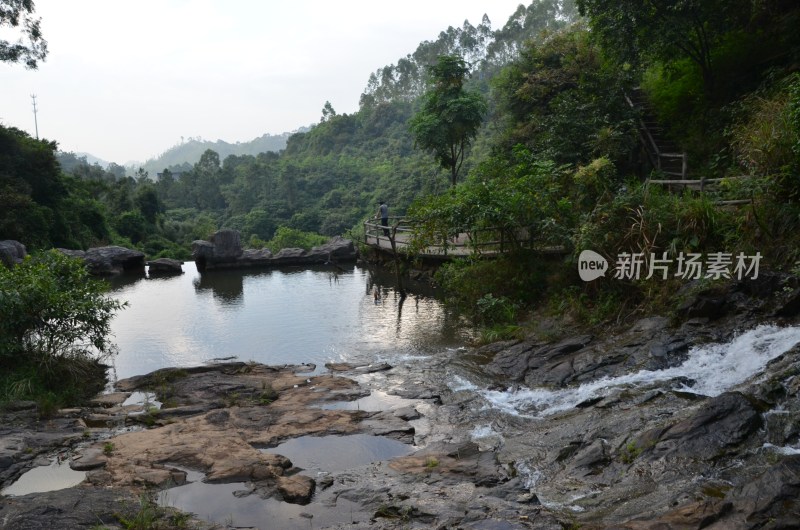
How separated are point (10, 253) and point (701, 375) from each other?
1995 centimetres

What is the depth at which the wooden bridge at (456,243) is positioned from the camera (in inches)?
561

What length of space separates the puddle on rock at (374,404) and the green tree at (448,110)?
16.0 meters

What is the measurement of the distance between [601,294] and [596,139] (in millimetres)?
6822

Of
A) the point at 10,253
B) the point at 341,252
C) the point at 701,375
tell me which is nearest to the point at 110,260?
the point at 10,253

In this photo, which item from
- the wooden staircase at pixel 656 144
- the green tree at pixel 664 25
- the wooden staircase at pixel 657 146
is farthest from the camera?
the wooden staircase at pixel 656 144

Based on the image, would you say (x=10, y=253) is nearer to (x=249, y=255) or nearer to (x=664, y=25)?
(x=249, y=255)

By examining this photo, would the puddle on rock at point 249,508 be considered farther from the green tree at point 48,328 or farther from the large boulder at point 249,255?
the large boulder at point 249,255

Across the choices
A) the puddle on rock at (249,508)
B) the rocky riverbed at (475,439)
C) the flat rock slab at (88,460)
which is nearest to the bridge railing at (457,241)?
the rocky riverbed at (475,439)

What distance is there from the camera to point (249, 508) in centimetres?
638

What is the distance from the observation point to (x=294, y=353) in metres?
12.9

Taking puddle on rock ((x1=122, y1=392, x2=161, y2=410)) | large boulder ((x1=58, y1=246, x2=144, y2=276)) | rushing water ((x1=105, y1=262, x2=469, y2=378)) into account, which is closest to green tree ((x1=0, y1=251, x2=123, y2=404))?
puddle on rock ((x1=122, y1=392, x2=161, y2=410))

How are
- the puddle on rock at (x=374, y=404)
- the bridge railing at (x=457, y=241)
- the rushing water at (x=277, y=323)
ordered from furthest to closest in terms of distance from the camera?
the bridge railing at (x=457, y=241), the rushing water at (x=277, y=323), the puddle on rock at (x=374, y=404)

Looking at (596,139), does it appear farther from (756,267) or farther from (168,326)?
(168,326)

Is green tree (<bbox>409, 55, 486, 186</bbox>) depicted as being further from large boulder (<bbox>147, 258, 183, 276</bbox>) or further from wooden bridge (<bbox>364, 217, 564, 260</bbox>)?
large boulder (<bbox>147, 258, 183, 276</bbox>)
